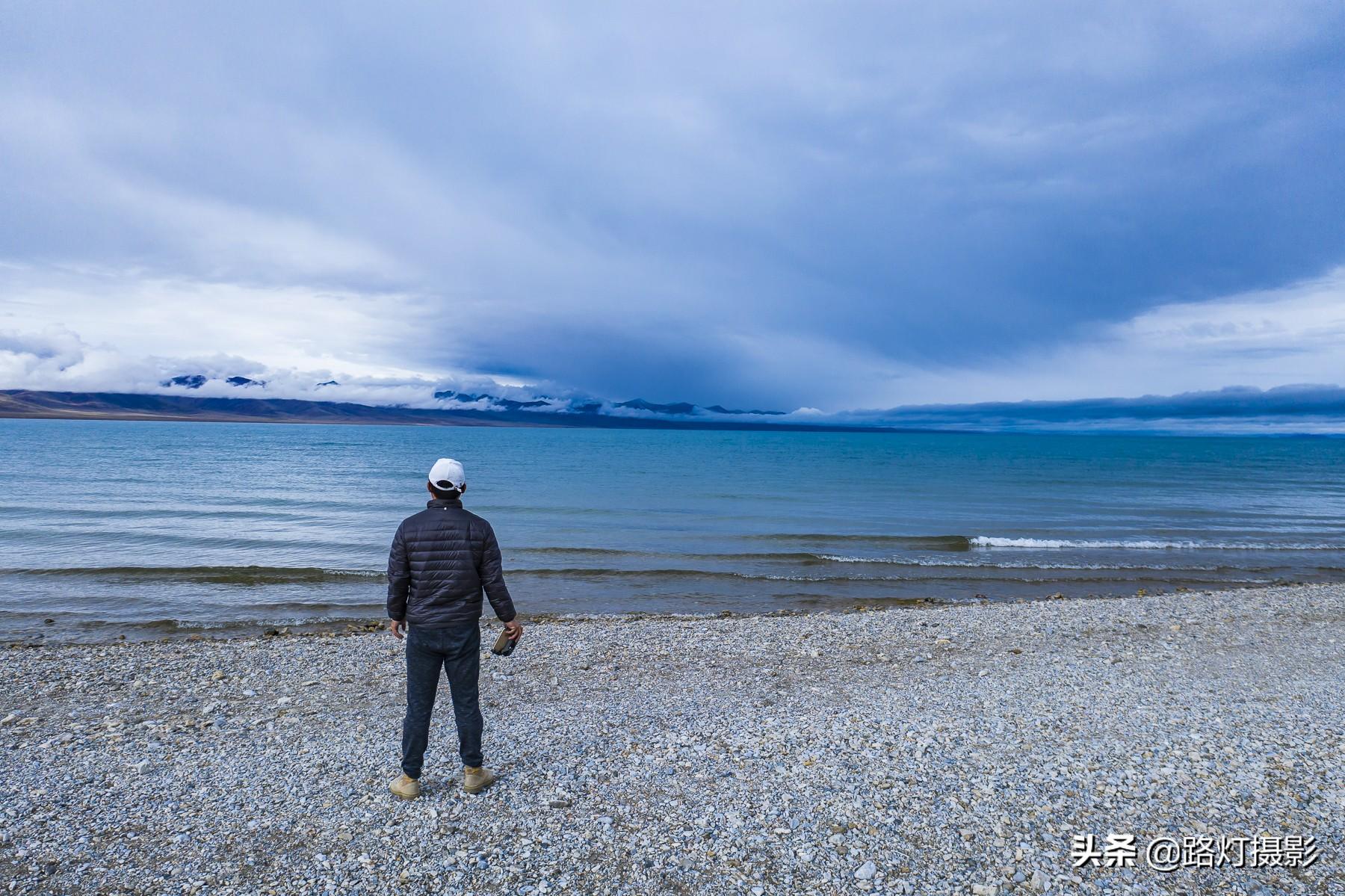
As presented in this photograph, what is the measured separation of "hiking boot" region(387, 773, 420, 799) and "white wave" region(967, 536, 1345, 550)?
24.8 m

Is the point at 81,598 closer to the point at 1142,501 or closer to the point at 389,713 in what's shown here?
the point at 389,713

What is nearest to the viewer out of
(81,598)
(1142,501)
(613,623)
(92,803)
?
(92,803)

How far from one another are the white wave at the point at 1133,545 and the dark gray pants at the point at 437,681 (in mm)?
24617

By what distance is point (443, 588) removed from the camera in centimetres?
618

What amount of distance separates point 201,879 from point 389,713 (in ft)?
12.3

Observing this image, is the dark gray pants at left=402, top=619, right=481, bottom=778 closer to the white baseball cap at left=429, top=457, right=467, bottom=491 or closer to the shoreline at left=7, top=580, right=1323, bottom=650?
the white baseball cap at left=429, top=457, right=467, bottom=491

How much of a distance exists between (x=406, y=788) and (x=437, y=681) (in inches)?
45.1

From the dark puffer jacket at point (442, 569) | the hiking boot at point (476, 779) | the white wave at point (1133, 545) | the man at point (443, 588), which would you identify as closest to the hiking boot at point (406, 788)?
the hiking boot at point (476, 779)

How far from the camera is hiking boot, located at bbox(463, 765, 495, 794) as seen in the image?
6.90 metres

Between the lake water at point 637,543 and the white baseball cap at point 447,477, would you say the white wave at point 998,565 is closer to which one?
the lake water at point 637,543

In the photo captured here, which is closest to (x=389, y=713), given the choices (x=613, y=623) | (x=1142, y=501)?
(x=613, y=623)

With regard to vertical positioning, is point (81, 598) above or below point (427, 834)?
below

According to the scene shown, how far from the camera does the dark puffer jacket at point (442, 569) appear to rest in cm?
616

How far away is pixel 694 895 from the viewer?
550 centimetres
